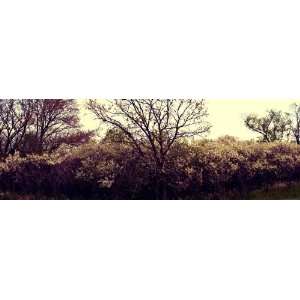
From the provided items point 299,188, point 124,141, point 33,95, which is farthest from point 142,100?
point 299,188

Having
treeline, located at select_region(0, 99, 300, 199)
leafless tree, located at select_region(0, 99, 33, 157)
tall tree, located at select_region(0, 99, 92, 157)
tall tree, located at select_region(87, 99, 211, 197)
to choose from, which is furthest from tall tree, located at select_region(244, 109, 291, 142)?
leafless tree, located at select_region(0, 99, 33, 157)

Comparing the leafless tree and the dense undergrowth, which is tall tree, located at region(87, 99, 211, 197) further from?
the leafless tree

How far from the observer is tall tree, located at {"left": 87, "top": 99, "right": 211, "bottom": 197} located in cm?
740

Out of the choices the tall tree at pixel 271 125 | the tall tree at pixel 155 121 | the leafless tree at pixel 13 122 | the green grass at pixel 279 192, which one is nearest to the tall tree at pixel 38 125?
the leafless tree at pixel 13 122

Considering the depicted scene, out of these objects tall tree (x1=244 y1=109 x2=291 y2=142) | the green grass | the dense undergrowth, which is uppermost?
tall tree (x1=244 y1=109 x2=291 y2=142)

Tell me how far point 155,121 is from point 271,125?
2.95 feet

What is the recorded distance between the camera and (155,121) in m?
7.45

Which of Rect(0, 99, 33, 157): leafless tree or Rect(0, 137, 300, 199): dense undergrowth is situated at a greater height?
Rect(0, 99, 33, 157): leafless tree

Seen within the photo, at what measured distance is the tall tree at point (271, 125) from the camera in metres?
7.41

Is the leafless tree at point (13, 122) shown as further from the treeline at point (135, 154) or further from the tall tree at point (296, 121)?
the tall tree at point (296, 121)

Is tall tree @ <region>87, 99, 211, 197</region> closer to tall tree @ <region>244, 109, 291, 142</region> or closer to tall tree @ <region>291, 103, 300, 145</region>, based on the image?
tall tree @ <region>244, 109, 291, 142</region>

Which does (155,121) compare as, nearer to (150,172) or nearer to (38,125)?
(150,172)

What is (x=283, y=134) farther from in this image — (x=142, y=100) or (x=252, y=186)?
(x=142, y=100)

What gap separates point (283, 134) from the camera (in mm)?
7488
